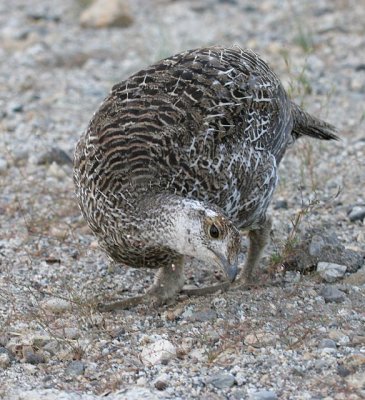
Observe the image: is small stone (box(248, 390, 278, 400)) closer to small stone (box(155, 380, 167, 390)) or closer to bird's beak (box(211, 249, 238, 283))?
small stone (box(155, 380, 167, 390))

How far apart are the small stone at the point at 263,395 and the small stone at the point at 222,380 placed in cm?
15

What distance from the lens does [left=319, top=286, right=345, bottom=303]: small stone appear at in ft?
18.7

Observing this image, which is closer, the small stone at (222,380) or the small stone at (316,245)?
the small stone at (222,380)

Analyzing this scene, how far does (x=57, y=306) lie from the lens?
19.0ft

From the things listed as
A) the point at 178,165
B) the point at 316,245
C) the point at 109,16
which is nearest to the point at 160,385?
the point at 178,165

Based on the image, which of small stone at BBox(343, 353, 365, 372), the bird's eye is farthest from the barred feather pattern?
small stone at BBox(343, 353, 365, 372)

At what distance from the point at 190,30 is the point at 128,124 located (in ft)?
21.6

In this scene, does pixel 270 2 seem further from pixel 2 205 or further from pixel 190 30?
pixel 2 205

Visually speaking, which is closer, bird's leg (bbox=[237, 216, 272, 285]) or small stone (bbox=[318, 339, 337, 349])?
small stone (bbox=[318, 339, 337, 349])

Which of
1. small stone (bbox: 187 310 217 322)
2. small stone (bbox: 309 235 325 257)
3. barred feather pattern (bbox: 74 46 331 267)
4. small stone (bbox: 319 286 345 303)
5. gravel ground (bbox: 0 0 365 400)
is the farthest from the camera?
small stone (bbox: 309 235 325 257)

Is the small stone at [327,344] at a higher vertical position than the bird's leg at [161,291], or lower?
higher

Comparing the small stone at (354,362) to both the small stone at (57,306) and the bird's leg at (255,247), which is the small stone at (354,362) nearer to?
the bird's leg at (255,247)

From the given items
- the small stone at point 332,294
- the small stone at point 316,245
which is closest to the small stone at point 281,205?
the small stone at point 316,245

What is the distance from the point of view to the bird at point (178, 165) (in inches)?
200
